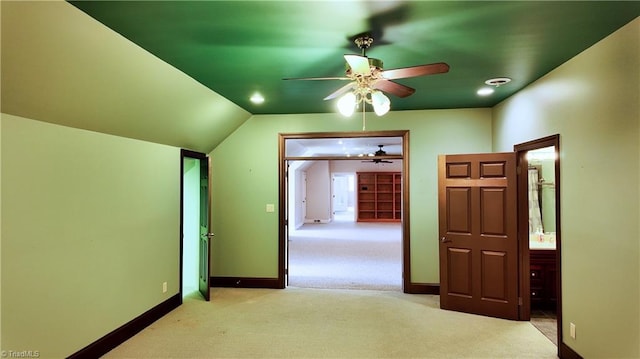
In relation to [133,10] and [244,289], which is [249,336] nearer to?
[244,289]

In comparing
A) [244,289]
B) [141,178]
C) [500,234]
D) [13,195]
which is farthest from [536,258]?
[13,195]

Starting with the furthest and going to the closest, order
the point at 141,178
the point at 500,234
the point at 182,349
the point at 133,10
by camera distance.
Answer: the point at 500,234, the point at 141,178, the point at 182,349, the point at 133,10

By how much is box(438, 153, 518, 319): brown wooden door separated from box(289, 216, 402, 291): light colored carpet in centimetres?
116

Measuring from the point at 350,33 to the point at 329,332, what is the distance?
2840mm

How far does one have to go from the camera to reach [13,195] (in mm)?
2289

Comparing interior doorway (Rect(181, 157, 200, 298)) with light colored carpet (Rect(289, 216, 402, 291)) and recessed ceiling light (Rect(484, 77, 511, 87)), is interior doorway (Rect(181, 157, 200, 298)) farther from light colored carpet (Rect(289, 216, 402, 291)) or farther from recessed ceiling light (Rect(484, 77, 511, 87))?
recessed ceiling light (Rect(484, 77, 511, 87))

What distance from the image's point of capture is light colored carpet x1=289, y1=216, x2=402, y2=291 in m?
5.39

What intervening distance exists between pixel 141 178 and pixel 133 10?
2104mm

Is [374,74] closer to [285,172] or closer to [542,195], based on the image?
[285,172]

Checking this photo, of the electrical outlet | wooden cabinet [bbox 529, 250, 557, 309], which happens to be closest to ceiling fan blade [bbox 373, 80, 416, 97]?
the electrical outlet

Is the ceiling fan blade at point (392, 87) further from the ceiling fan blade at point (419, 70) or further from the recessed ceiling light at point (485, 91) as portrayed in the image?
the recessed ceiling light at point (485, 91)

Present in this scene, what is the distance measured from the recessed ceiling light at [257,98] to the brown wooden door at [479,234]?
7.67ft

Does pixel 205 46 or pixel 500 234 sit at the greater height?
pixel 205 46

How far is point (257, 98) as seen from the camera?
13.6 ft
